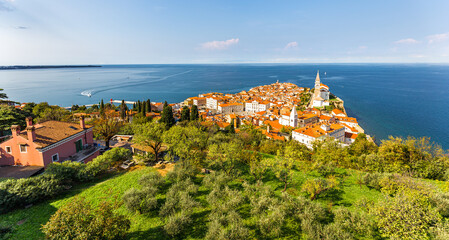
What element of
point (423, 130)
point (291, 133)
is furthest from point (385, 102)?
point (291, 133)

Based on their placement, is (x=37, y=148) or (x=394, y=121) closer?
(x=37, y=148)

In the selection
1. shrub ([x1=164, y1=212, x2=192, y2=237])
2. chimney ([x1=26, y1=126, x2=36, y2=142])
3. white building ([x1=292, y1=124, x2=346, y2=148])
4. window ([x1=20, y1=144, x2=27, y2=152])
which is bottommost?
white building ([x1=292, y1=124, x2=346, y2=148])

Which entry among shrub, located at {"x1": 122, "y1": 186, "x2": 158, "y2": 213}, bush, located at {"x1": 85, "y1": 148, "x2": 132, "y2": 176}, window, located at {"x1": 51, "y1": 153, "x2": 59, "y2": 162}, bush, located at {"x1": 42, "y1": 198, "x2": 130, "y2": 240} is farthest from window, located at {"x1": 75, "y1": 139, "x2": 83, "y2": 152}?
bush, located at {"x1": 42, "y1": 198, "x2": 130, "y2": 240}

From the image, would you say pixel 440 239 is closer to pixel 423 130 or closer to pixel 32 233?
pixel 32 233

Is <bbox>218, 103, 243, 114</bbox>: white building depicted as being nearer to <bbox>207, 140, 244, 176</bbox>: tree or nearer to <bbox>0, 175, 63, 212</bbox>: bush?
<bbox>207, 140, 244, 176</bbox>: tree

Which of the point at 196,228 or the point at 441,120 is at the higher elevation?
the point at 196,228

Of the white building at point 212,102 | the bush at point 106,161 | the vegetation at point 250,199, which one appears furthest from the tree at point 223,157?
the white building at point 212,102

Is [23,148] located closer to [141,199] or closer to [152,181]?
[152,181]
